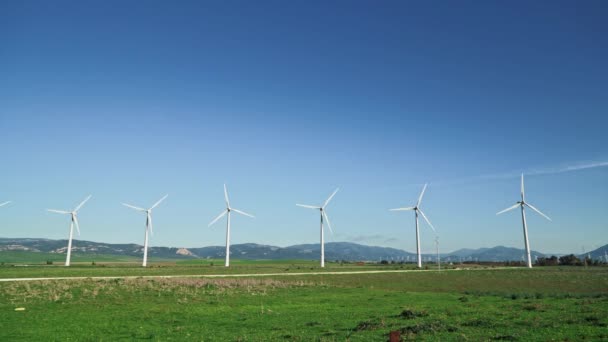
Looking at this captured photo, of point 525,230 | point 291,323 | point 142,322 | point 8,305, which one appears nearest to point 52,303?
point 8,305

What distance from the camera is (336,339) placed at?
24.9 meters

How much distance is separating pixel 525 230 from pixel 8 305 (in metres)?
166

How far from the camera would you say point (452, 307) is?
133ft

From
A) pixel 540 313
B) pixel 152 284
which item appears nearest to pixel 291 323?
pixel 540 313

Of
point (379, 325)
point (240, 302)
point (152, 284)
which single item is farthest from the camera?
point (152, 284)

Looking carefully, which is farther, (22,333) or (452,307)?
(452,307)

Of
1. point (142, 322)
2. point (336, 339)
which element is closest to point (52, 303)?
point (142, 322)

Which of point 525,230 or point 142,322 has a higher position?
point 525,230

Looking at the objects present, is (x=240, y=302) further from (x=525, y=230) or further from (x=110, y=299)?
(x=525, y=230)

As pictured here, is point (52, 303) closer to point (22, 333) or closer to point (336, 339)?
point (22, 333)

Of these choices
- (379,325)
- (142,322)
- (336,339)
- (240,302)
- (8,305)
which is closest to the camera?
(336,339)

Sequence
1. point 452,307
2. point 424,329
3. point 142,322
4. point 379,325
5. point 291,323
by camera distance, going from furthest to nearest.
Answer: point 452,307
point 142,322
point 291,323
point 379,325
point 424,329

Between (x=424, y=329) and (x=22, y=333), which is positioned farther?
(x=22, y=333)

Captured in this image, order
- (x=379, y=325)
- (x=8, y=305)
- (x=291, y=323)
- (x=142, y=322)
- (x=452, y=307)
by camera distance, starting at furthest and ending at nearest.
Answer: (x=8, y=305)
(x=452, y=307)
(x=142, y=322)
(x=291, y=323)
(x=379, y=325)
